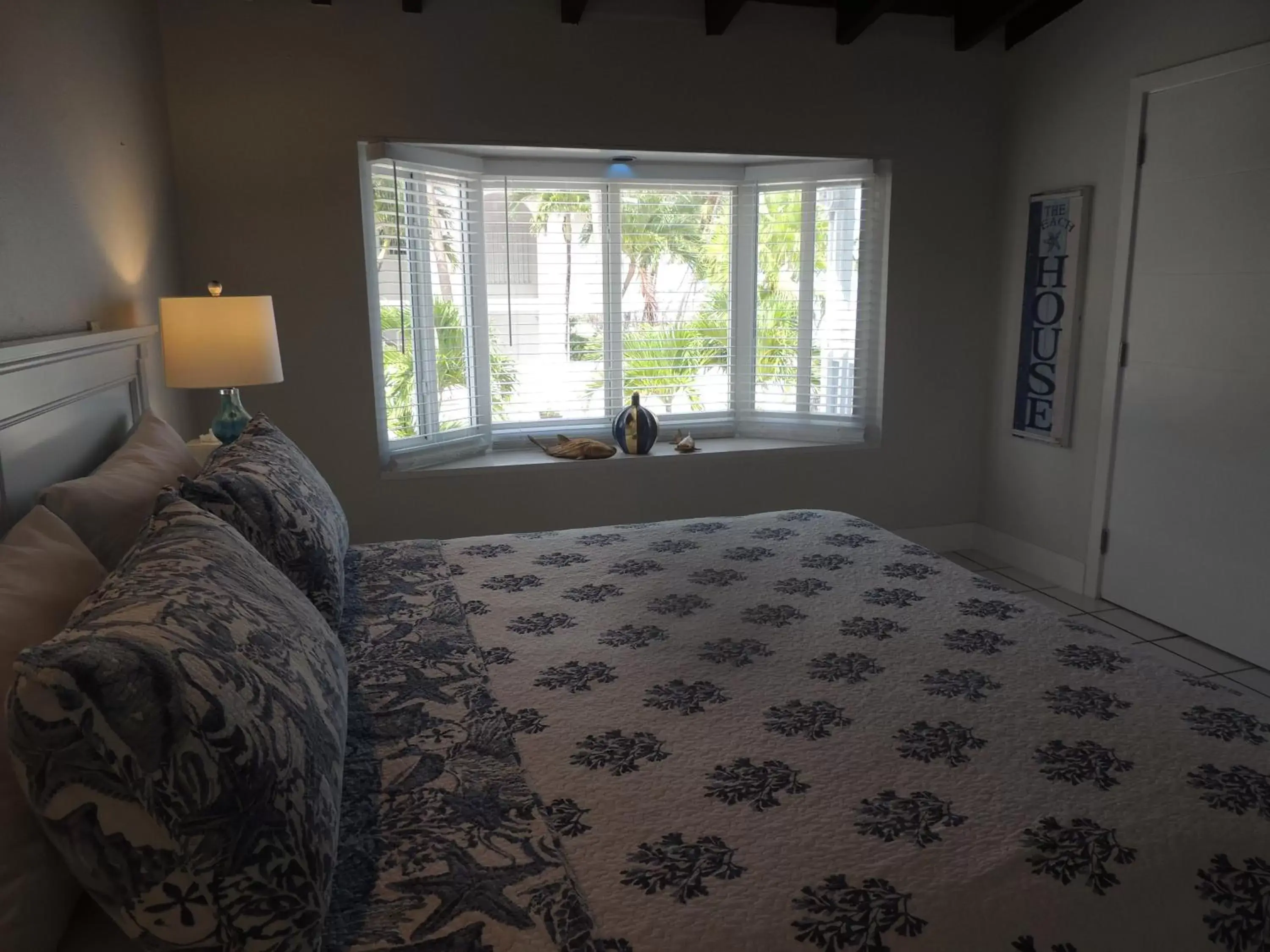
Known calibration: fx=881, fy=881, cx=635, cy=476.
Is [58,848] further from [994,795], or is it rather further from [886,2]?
[886,2]

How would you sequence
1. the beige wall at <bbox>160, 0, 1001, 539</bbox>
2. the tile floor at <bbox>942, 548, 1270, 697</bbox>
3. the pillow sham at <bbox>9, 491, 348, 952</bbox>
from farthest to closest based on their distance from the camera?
the beige wall at <bbox>160, 0, 1001, 539</bbox> < the tile floor at <bbox>942, 548, 1270, 697</bbox> < the pillow sham at <bbox>9, 491, 348, 952</bbox>

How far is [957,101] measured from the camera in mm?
4262

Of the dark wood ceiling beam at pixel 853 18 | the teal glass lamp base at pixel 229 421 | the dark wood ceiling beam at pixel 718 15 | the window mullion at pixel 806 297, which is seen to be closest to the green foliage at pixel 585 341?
the window mullion at pixel 806 297

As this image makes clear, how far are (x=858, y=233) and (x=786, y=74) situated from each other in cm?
87

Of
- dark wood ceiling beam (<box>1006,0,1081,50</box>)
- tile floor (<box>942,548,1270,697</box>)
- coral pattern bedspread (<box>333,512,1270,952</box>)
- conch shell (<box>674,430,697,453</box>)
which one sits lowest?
tile floor (<box>942,548,1270,697</box>)

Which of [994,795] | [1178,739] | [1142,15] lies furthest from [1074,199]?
[994,795]

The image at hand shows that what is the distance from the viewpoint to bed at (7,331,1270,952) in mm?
1135

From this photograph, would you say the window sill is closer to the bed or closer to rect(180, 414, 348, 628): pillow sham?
the bed

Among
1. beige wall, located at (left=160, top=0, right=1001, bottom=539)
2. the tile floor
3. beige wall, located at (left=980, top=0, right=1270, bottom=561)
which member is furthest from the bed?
beige wall, located at (left=980, top=0, right=1270, bottom=561)

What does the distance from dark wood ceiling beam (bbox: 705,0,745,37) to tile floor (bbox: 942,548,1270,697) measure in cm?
253

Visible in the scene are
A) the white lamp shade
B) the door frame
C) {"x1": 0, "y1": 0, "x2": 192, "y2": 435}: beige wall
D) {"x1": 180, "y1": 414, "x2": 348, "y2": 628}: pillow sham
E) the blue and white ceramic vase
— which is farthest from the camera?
the blue and white ceramic vase

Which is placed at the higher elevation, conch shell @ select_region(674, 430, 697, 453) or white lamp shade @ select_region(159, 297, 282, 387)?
white lamp shade @ select_region(159, 297, 282, 387)

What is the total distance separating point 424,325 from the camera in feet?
13.2

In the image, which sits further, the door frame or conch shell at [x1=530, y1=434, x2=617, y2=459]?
conch shell at [x1=530, y1=434, x2=617, y2=459]
